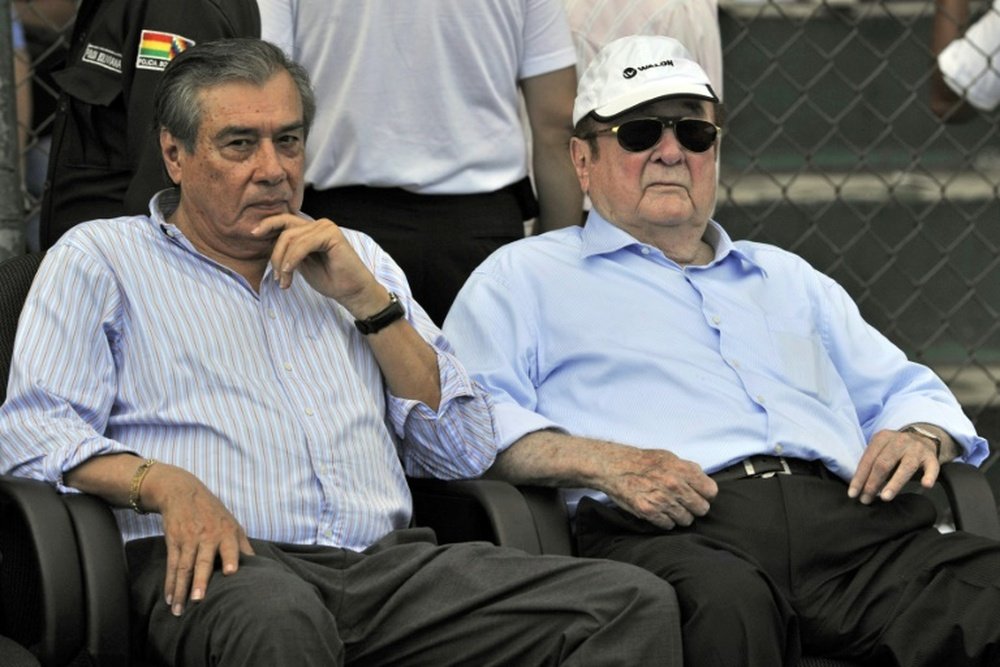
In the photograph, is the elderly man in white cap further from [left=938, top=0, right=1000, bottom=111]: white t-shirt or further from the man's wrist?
[left=938, top=0, right=1000, bottom=111]: white t-shirt

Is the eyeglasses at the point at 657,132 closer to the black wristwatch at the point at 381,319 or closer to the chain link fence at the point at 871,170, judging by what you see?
the black wristwatch at the point at 381,319

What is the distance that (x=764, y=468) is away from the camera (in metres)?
3.08

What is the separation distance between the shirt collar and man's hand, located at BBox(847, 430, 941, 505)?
486mm

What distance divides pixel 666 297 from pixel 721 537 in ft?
1.85

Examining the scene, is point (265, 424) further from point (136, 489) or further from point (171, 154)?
point (171, 154)

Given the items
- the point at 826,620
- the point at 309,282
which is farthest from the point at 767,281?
the point at 309,282

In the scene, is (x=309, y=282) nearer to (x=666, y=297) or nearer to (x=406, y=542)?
(x=406, y=542)

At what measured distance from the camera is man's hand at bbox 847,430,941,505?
119 inches

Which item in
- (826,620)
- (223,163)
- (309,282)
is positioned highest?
(223,163)

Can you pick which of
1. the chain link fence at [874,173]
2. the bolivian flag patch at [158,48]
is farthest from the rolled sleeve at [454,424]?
the chain link fence at [874,173]

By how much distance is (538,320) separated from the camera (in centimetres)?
320

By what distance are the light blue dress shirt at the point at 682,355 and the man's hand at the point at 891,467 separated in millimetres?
90

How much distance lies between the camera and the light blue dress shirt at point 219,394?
104 inches

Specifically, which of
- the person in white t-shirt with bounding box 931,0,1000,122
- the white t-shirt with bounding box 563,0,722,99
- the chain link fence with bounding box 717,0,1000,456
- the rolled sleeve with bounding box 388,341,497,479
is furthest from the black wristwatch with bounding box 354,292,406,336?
the person in white t-shirt with bounding box 931,0,1000,122
